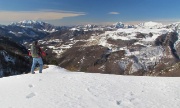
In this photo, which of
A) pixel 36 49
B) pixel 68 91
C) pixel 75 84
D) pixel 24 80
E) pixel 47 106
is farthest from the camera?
pixel 36 49

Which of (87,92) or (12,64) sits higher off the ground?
(87,92)

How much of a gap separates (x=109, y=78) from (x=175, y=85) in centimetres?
462

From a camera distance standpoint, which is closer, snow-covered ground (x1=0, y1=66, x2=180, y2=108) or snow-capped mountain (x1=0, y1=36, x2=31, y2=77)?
snow-covered ground (x1=0, y1=66, x2=180, y2=108)

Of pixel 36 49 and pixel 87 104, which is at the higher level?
pixel 36 49

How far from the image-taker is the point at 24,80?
19469mm

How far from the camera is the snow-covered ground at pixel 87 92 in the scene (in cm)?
1465

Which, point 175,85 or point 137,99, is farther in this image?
point 175,85

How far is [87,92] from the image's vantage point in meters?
16.4

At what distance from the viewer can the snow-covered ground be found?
14648 millimetres

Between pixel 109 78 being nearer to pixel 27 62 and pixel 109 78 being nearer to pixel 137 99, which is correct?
pixel 137 99

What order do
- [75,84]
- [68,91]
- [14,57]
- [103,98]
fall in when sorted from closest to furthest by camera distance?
[103,98]
[68,91]
[75,84]
[14,57]

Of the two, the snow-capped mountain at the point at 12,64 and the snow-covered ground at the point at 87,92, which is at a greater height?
the snow-covered ground at the point at 87,92

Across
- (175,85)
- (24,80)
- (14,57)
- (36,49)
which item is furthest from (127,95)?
(14,57)

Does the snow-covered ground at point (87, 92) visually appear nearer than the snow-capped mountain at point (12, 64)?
Yes
